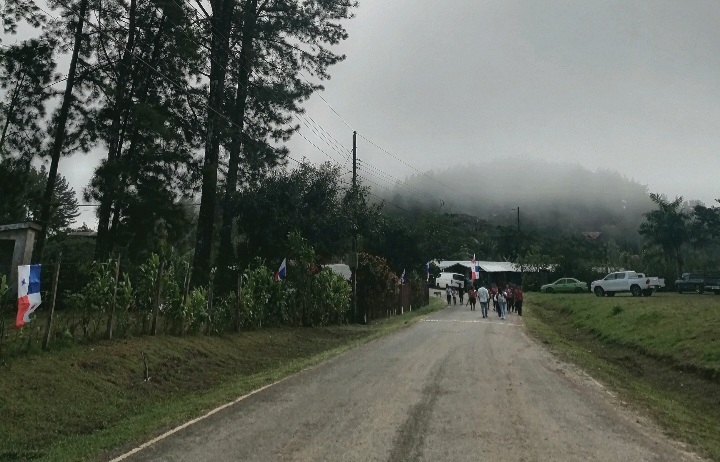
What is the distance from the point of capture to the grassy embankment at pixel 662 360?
29.8 ft

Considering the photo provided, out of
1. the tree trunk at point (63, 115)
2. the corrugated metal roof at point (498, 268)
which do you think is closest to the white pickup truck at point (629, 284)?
the corrugated metal roof at point (498, 268)

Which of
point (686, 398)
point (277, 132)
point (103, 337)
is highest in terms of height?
point (277, 132)

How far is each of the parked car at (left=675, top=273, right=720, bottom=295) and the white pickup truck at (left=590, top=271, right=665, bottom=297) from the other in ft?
4.63

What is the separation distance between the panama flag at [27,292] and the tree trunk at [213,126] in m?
14.1

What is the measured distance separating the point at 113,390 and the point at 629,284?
38.7 m

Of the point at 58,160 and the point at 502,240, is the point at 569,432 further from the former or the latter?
the point at 502,240

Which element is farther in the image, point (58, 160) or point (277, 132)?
point (277, 132)

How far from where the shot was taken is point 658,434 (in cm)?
757

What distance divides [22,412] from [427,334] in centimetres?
1530

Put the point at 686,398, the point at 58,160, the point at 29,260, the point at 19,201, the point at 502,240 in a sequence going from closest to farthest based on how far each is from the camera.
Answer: the point at 686,398 → the point at 29,260 → the point at 58,160 → the point at 19,201 → the point at 502,240

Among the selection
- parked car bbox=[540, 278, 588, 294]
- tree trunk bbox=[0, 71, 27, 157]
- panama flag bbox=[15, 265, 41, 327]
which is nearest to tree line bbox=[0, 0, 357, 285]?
tree trunk bbox=[0, 71, 27, 157]

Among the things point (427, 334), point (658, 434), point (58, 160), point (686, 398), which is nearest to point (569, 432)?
point (658, 434)

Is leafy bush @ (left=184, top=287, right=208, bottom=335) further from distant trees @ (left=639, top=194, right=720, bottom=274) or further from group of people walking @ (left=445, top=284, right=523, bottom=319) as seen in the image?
distant trees @ (left=639, top=194, right=720, bottom=274)

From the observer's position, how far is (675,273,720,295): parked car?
38.7 meters
